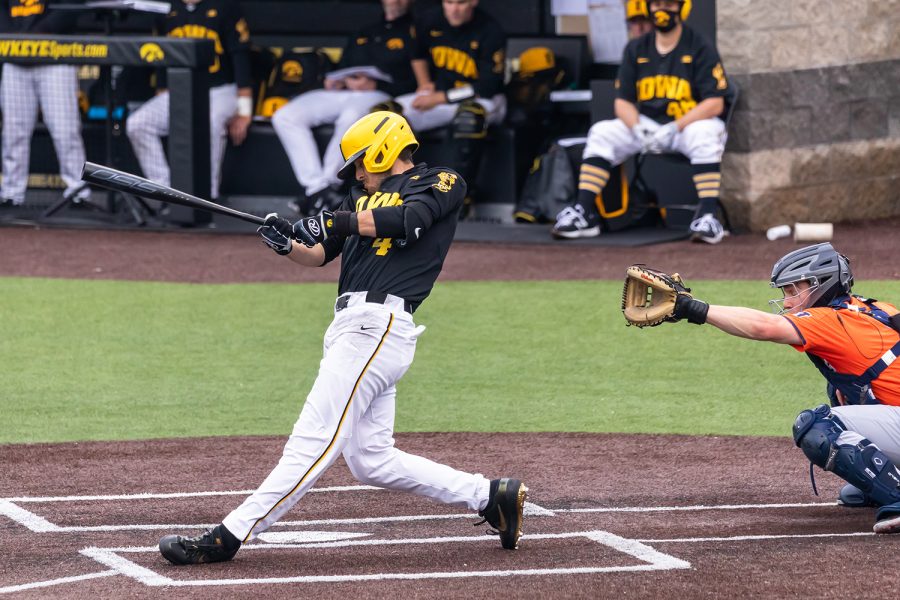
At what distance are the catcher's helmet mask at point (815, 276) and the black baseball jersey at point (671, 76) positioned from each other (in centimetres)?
606

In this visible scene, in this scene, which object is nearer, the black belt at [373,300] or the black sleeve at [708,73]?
the black belt at [373,300]

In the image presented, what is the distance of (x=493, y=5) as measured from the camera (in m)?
15.2

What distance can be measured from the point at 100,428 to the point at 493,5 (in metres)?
8.86

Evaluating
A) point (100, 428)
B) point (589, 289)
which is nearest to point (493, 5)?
point (589, 289)

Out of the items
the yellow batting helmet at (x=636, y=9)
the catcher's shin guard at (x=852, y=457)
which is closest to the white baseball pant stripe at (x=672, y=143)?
the yellow batting helmet at (x=636, y=9)

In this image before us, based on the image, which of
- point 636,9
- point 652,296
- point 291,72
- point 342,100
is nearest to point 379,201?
point 652,296

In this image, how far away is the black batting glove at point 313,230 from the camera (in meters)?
5.16

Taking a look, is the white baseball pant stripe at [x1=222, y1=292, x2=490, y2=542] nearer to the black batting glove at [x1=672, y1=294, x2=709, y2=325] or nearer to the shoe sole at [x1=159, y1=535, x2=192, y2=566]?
the shoe sole at [x1=159, y1=535, x2=192, y2=566]

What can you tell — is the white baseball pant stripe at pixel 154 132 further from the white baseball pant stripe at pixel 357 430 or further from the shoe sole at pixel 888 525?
the shoe sole at pixel 888 525

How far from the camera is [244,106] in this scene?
13391 millimetres

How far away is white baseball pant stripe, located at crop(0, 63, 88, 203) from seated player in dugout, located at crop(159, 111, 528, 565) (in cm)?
818

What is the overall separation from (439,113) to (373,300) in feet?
25.7

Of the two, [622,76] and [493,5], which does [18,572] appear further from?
[493,5]

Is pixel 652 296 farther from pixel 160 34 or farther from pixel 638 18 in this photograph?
pixel 160 34
